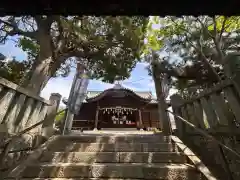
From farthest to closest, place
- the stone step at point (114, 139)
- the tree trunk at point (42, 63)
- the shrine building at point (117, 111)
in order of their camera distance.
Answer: the shrine building at point (117, 111) < the tree trunk at point (42, 63) < the stone step at point (114, 139)

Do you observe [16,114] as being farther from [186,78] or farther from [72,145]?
[186,78]

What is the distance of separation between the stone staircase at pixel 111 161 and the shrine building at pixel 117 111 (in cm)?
1002

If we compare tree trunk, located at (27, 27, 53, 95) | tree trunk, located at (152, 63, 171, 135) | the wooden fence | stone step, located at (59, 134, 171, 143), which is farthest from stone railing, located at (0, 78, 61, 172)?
tree trunk, located at (152, 63, 171, 135)

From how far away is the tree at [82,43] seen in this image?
671 cm

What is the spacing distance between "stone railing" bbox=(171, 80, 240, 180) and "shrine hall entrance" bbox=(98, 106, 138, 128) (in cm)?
1108

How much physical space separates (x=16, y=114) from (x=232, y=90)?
3311mm

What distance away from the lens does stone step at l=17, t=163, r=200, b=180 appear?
2727 millimetres

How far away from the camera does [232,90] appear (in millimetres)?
2268

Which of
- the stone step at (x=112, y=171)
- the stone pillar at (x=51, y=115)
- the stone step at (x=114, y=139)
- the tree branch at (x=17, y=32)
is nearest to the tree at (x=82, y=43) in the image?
the tree branch at (x=17, y=32)

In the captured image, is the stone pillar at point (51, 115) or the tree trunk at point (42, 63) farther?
the tree trunk at point (42, 63)

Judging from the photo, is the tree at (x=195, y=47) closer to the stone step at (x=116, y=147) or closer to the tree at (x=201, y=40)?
the tree at (x=201, y=40)

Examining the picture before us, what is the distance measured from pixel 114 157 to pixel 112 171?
48 centimetres
